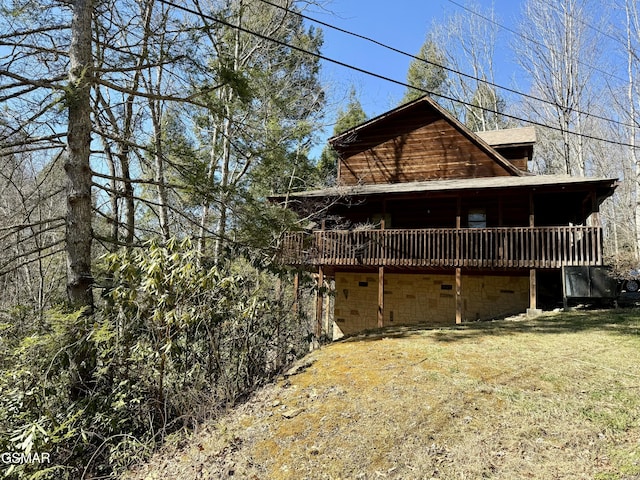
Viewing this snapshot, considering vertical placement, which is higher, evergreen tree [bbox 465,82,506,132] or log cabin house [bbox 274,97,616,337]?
evergreen tree [bbox 465,82,506,132]

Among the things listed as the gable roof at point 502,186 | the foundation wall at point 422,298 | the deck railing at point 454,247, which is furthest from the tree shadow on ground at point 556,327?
the gable roof at point 502,186

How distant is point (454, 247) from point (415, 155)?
461cm

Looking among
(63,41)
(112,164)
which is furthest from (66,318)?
(112,164)

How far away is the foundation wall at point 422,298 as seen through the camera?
1232 centimetres

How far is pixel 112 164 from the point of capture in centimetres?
941

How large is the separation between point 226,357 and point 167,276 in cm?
181

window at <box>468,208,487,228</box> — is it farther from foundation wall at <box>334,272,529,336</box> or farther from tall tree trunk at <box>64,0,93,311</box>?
tall tree trunk at <box>64,0,93,311</box>

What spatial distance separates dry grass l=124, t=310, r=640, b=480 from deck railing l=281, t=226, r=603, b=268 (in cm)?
432

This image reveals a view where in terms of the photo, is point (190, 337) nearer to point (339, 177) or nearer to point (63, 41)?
point (63, 41)

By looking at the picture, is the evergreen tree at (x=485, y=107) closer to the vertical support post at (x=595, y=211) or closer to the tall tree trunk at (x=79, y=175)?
the vertical support post at (x=595, y=211)

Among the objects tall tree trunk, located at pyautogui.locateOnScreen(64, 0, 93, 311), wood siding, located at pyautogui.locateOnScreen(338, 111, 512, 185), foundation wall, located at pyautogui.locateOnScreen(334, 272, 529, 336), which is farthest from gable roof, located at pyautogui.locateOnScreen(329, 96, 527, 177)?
tall tree trunk, located at pyautogui.locateOnScreen(64, 0, 93, 311)

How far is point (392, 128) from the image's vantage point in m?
15.3

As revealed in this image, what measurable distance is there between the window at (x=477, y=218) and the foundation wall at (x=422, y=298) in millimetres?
1911

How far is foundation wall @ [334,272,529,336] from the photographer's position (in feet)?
40.4
